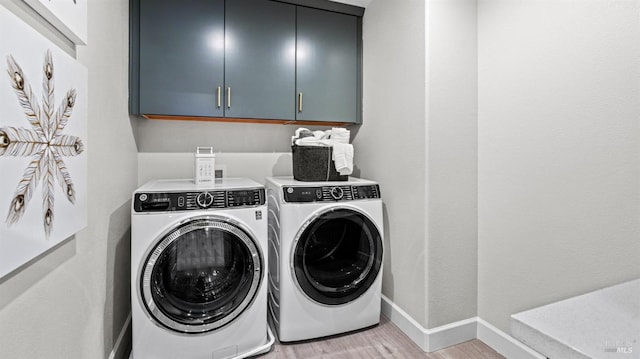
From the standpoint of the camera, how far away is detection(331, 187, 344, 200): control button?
1.97m

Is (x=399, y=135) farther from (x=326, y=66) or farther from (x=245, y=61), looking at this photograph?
(x=245, y=61)

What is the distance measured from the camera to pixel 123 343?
5.71ft

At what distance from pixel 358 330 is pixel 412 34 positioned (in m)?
1.97

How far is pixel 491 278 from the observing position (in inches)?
72.9

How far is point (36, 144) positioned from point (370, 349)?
1.87 metres

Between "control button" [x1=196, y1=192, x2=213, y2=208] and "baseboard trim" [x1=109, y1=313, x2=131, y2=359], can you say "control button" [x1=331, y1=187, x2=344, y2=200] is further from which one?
"baseboard trim" [x1=109, y1=313, x2=131, y2=359]

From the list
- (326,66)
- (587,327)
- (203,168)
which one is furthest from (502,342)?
(326,66)

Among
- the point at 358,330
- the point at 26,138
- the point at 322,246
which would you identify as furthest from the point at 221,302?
the point at 26,138

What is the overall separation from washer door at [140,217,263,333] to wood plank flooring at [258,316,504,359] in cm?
43

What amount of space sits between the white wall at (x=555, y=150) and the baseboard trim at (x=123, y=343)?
2.14 metres

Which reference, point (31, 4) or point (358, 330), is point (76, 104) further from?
point (358, 330)

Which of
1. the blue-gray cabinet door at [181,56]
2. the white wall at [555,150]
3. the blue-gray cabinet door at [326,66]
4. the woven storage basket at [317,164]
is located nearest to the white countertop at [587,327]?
the white wall at [555,150]

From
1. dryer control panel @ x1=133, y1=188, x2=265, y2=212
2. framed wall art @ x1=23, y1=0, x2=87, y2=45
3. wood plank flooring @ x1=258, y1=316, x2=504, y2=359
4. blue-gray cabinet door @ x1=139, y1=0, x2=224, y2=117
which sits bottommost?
wood plank flooring @ x1=258, y1=316, x2=504, y2=359

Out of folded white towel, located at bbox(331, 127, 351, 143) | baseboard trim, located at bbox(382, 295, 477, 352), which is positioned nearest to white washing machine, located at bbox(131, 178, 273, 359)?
folded white towel, located at bbox(331, 127, 351, 143)
